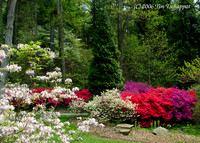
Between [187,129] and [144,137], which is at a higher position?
[144,137]

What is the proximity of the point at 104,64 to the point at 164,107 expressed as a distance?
125 inches

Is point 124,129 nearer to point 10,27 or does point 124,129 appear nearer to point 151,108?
point 151,108

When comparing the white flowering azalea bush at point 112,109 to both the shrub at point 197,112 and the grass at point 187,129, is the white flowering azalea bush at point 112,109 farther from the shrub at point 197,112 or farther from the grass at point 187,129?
the shrub at point 197,112

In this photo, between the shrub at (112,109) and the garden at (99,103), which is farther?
the shrub at (112,109)

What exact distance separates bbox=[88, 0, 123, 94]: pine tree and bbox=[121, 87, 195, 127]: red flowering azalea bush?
1.61 metres

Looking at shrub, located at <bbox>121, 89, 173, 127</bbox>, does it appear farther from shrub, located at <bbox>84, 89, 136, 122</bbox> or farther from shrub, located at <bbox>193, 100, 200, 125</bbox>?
shrub, located at <bbox>193, 100, 200, 125</bbox>

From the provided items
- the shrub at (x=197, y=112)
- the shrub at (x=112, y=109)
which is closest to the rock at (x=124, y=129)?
the shrub at (x=112, y=109)

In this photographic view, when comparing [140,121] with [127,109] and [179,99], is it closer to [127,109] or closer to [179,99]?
[127,109]

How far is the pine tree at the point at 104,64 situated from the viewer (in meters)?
8.23

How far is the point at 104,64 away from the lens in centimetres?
823

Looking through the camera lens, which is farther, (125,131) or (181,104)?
(181,104)

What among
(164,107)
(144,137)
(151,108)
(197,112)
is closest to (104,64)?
(151,108)

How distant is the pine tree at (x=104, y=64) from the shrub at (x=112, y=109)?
60.8 inches

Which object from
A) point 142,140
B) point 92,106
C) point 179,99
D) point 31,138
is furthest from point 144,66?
point 31,138
